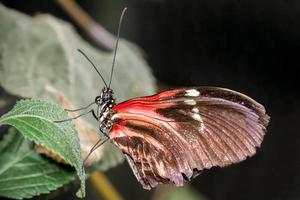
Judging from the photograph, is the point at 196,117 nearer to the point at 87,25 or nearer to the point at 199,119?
the point at 199,119

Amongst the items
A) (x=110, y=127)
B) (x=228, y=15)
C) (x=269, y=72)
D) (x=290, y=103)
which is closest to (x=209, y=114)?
(x=110, y=127)

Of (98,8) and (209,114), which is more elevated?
(98,8)

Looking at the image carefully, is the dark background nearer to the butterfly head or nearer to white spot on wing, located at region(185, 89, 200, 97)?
the butterfly head

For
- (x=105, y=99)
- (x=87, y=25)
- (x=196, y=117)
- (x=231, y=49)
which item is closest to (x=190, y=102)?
(x=196, y=117)

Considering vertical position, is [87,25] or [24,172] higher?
[87,25]

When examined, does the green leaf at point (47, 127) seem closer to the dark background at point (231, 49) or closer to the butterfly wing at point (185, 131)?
the butterfly wing at point (185, 131)

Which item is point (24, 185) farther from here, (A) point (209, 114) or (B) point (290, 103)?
(B) point (290, 103)
